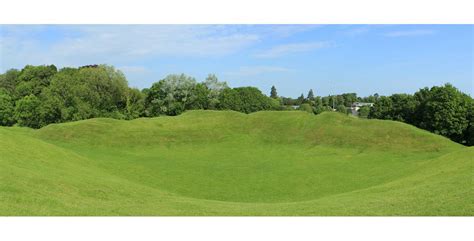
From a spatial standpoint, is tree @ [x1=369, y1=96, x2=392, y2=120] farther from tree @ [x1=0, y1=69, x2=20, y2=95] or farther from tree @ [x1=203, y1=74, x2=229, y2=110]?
tree @ [x1=0, y1=69, x2=20, y2=95]

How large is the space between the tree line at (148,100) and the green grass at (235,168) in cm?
1046

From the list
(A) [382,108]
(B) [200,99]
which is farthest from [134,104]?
(A) [382,108]

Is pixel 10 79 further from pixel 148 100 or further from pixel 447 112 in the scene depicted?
pixel 447 112

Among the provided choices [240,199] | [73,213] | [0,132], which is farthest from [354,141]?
[73,213]

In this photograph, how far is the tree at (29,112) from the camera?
4906 cm

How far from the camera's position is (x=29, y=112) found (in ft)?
161

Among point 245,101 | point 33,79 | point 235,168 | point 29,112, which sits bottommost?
point 235,168

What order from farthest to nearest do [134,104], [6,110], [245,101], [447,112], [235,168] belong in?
1. [134,104]
2. [245,101]
3. [6,110]
4. [447,112]
5. [235,168]

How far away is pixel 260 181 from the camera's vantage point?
23422 mm

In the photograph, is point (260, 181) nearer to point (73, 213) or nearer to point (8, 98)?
point (73, 213)

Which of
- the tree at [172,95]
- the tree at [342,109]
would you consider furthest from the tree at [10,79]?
the tree at [342,109]

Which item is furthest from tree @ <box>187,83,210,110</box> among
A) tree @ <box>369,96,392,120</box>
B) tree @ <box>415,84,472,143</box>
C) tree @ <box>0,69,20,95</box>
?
tree @ <box>415,84,472,143</box>

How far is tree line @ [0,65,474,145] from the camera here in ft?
151

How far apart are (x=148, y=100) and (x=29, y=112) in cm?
1618
